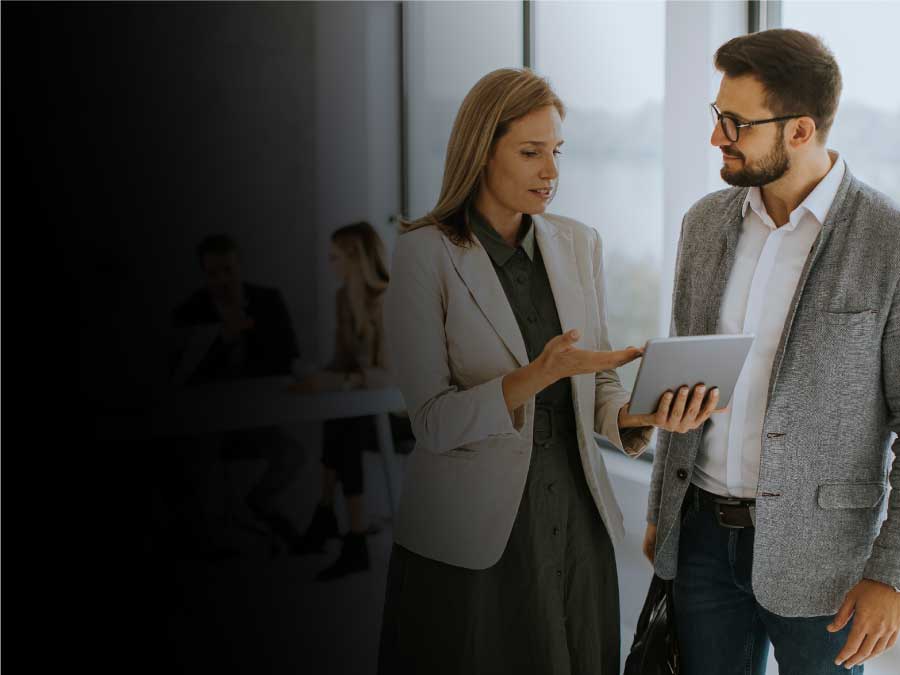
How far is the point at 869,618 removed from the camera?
4.86ft

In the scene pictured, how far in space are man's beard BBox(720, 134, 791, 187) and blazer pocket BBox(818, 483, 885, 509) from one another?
60 centimetres

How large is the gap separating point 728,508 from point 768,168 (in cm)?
69

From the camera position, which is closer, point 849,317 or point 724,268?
point 849,317

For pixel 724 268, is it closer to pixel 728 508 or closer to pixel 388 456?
pixel 728 508

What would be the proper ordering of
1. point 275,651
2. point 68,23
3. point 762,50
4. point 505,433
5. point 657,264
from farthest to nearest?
point 657,264 < point 762,50 < point 505,433 < point 275,651 < point 68,23

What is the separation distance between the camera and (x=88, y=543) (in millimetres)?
1107

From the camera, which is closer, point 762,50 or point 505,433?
point 505,433

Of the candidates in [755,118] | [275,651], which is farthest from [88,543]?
[755,118]

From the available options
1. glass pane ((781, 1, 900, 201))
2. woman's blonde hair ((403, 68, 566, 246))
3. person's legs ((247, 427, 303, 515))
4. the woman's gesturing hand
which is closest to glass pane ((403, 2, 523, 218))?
woman's blonde hair ((403, 68, 566, 246))

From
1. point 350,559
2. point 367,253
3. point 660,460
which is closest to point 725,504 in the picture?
point 660,460

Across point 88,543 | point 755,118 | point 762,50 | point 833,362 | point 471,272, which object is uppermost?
point 762,50

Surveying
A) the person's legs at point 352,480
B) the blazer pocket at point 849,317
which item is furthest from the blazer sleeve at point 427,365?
the blazer pocket at point 849,317

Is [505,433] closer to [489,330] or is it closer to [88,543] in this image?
[489,330]

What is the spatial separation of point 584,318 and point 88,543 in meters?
0.97
